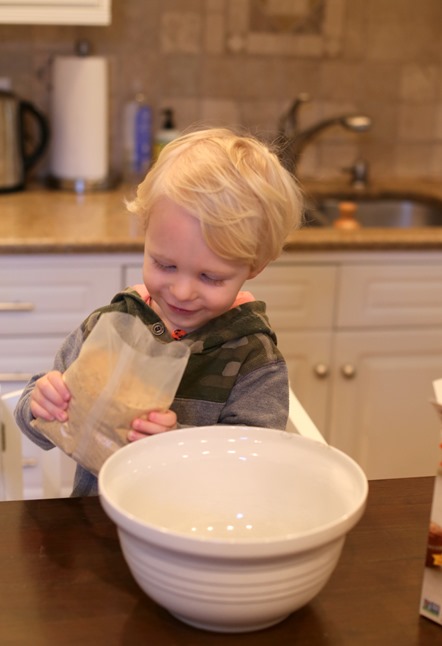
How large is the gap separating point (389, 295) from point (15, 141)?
3.37 feet

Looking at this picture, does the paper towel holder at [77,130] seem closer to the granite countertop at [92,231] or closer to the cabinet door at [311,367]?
the granite countertop at [92,231]

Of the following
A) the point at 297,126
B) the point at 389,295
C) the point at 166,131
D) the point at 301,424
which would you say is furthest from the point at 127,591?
the point at 297,126

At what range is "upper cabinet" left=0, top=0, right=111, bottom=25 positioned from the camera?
A: 223 cm

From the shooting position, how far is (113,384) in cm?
86

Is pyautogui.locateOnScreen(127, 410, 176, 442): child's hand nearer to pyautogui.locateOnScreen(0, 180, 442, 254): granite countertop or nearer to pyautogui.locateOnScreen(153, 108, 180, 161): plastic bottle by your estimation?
pyautogui.locateOnScreen(0, 180, 442, 254): granite countertop

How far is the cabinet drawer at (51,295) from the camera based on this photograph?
201 cm

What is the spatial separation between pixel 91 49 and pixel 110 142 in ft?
0.86

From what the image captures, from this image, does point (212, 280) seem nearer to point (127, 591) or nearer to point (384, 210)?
point (127, 591)

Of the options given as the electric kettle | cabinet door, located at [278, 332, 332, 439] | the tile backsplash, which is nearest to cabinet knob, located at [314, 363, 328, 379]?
cabinet door, located at [278, 332, 332, 439]

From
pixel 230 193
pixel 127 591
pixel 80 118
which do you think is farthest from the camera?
pixel 80 118

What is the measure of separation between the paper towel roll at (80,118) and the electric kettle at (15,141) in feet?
0.17

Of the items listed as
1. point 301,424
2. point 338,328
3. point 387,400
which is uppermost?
point 301,424

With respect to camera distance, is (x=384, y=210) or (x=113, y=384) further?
(x=384, y=210)

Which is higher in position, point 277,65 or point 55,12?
point 55,12
